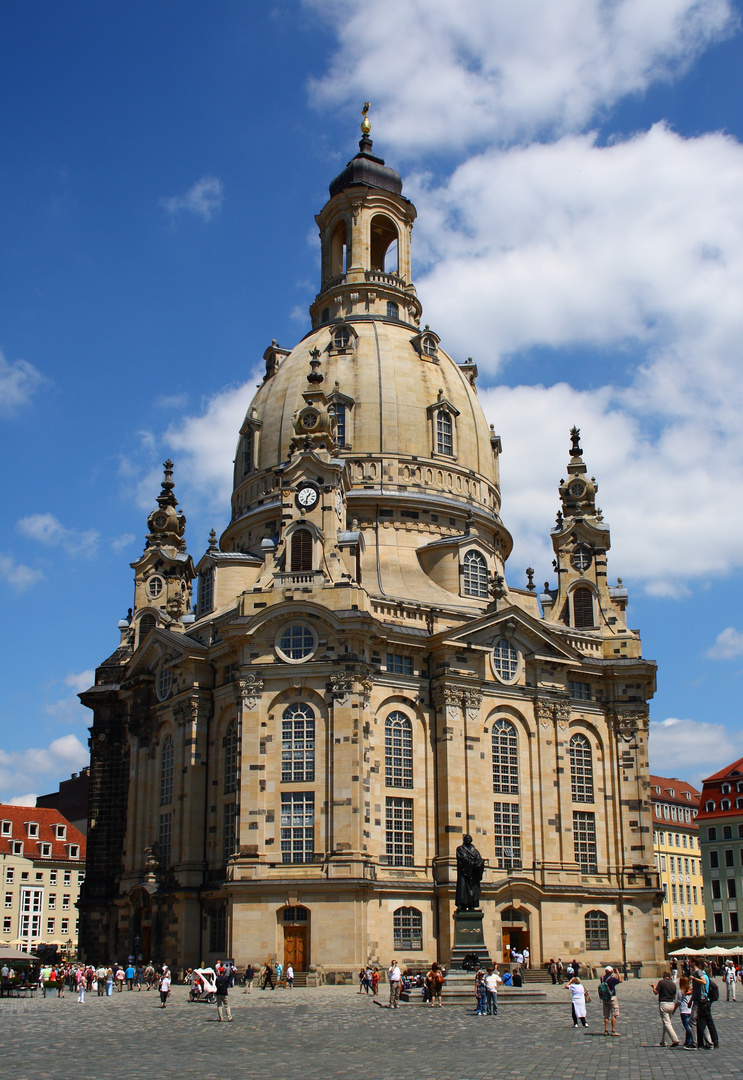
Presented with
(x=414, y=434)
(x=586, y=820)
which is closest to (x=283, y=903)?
(x=586, y=820)

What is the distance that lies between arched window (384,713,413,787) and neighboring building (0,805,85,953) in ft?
144

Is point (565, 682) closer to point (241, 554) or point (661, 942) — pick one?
point (661, 942)

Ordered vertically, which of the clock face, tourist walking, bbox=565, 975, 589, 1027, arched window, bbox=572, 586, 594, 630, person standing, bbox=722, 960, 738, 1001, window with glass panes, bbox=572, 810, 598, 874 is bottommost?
person standing, bbox=722, 960, 738, 1001

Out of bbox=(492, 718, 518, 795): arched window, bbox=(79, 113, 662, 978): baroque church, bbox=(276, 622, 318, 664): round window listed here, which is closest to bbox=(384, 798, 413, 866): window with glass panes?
bbox=(79, 113, 662, 978): baroque church

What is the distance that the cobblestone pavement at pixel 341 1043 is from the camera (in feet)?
82.4

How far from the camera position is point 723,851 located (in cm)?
9594

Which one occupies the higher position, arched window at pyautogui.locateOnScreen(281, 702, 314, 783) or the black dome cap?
the black dome cap

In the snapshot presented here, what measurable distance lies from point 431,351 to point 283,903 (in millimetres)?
41283

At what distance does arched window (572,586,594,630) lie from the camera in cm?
7638

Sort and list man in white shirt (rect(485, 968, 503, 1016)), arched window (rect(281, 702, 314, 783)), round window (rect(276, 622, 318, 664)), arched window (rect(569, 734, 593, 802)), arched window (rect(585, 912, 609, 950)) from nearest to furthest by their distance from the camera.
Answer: man in white shirt (rect(485, 968, 503, 1016))
arched window (rect(281, 702, 314, 783))
round window (rect(276, 622, 318, 664))
arched window (rect(585, 912, 609, 950))
arched window (rect(569, 734, 593, 802))

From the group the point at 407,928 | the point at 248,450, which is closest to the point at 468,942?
the point at 407,928

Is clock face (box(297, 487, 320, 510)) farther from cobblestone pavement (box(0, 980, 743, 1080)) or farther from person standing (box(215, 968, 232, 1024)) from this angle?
person standing (box(215, 968, 232, 1024))

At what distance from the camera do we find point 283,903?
186 ft

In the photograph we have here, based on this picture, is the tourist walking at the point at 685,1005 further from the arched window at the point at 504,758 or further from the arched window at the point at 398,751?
the arched window at the point at 504,758
